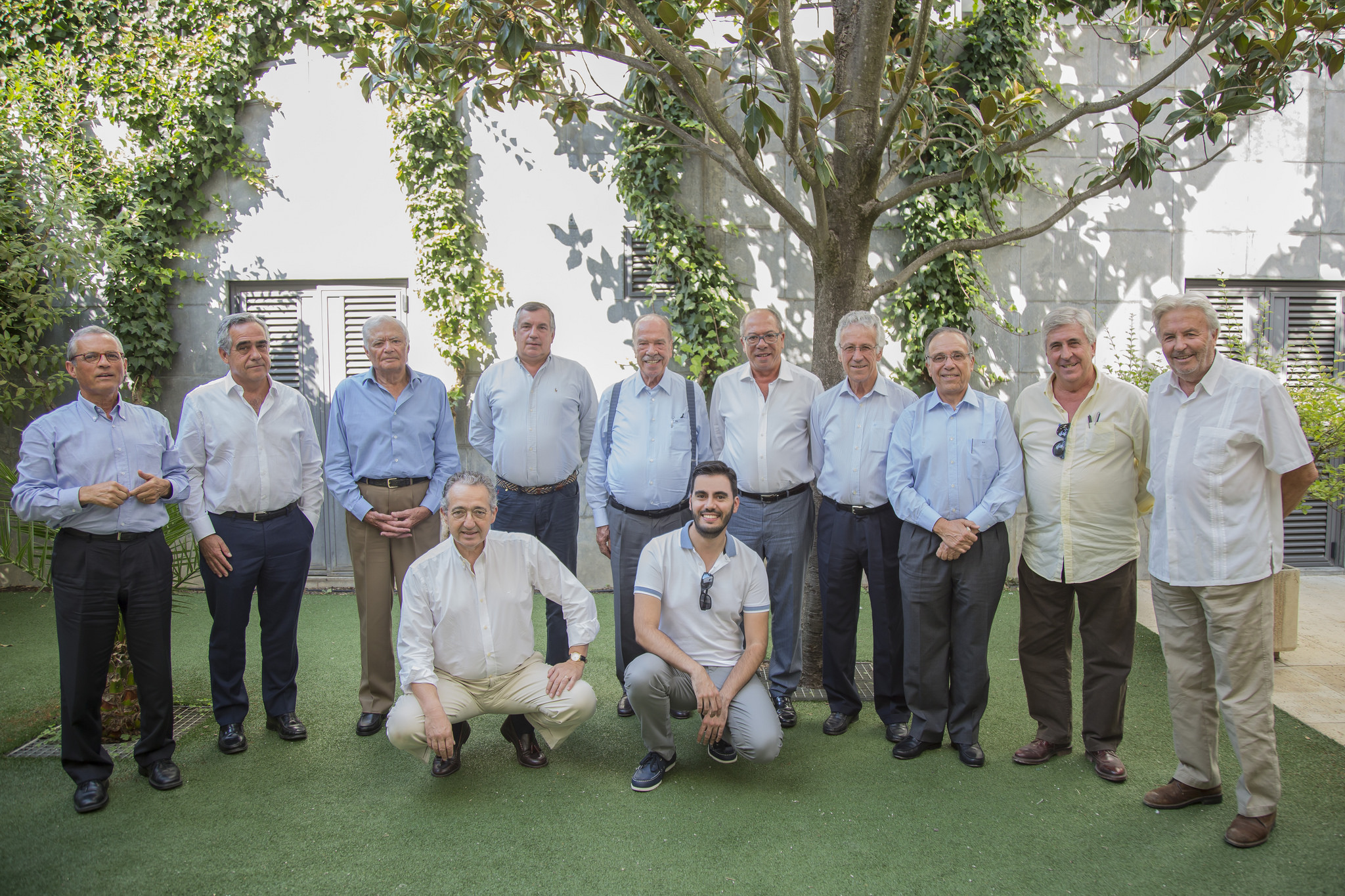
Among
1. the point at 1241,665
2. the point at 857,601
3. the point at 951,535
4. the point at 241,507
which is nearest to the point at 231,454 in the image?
the point at 241,507

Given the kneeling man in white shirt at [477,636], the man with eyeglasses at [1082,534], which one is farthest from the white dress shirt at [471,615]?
the man with eyeglasses at [1082,534]

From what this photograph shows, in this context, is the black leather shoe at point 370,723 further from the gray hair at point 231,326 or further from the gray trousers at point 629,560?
the gray hair at point 231,326

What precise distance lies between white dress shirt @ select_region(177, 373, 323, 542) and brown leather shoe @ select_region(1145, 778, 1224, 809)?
3.76m

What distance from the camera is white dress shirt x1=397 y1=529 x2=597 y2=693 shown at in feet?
11.3

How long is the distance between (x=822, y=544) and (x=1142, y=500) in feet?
4.40

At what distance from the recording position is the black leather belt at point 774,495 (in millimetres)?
4078

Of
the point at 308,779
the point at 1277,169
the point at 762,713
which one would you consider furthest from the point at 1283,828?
the point at 1277,169

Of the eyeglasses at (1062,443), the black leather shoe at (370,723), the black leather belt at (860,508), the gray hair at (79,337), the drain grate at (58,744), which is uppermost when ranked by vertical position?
the gray hair at (79,337)

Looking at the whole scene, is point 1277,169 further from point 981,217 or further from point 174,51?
point 174,51

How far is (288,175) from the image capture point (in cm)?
664

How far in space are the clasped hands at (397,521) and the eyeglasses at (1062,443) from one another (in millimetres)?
2806

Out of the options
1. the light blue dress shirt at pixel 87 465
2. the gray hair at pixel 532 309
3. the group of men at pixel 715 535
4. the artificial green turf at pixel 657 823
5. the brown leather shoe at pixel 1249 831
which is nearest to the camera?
the artificial green turf at pixel 657 823

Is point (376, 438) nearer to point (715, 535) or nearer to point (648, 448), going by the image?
point (648, 448)

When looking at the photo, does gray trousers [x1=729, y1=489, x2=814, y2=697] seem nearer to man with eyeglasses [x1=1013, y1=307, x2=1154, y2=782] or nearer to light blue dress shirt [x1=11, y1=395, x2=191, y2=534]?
man with eyeglasses [x1=1013, y1=307, x2=1154, y2=782]
